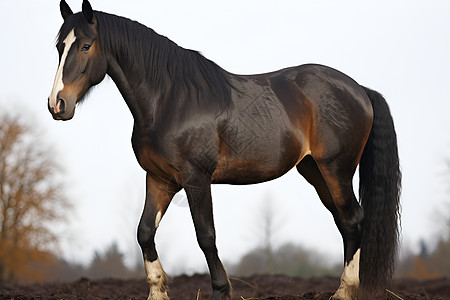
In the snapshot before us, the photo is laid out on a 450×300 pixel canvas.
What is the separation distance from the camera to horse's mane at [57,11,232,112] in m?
4.21

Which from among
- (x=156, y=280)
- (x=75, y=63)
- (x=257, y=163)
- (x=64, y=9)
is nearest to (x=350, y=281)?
(x=257, y=163)

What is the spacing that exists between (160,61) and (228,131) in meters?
0.99

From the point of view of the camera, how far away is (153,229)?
4406 mm

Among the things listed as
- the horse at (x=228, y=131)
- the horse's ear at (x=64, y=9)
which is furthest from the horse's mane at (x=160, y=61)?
Result: the horse's ear at (x=64, y=9)

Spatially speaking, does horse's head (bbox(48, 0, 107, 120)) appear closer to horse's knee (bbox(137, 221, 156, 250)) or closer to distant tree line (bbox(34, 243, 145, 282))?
horse's knee (bbox(137, 221, 156, 250))

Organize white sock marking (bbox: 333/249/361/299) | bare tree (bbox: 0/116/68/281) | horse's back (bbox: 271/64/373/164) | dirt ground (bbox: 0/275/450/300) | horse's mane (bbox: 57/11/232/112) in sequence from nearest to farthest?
horse's mane (bbox: 57/11/232/112) < white sock marking (bbox: 333/249/361/299) < horse's back (bbox: 271/64/373/164) < dirt ground (bbox: 0/275/450/300) < bare tree (bbox: 0/116/68/281)

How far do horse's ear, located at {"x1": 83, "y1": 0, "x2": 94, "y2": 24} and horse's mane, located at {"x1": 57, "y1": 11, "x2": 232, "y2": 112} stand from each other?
5 centimetres

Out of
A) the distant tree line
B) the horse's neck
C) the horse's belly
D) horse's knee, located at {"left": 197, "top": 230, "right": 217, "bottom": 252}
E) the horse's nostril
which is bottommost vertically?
the distant tree line

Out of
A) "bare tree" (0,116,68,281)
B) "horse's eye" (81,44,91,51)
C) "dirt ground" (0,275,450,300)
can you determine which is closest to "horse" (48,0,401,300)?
"horse's eye" (81,44,91,51)

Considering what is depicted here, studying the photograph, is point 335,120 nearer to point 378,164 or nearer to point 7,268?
point 378,164

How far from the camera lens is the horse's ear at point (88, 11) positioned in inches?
159

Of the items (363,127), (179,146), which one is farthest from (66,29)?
(363,127)

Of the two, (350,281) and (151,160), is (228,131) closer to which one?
(151,160)

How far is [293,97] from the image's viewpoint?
4812mm
